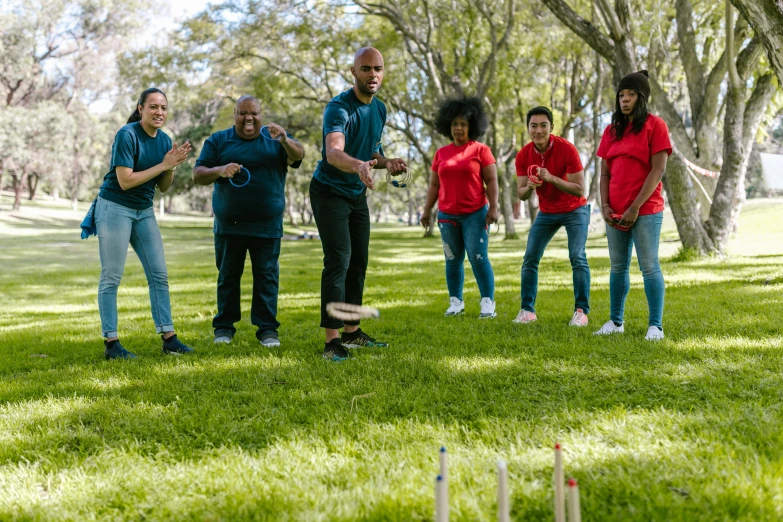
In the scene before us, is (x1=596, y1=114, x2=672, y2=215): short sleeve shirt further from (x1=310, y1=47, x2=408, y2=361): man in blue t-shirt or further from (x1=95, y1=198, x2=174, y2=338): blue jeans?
(x1=95, y1=198, x2=174, y2=338): blue jeans

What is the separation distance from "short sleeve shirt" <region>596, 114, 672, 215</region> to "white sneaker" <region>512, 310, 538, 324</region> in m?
1.44

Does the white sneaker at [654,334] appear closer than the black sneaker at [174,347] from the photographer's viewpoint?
Yes

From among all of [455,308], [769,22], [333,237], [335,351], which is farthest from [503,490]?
[455,308]

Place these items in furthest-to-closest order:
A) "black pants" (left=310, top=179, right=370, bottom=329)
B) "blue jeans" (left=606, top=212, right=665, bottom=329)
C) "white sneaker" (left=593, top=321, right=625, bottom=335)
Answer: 1. "white sneaker" (left=593, top=321, right=625, bottom=335)
2. "blue jeans" (left=606, top=212, right=665, bottom=329)
3. "black pants" (left=310, top=179, right=370, bottom=329)

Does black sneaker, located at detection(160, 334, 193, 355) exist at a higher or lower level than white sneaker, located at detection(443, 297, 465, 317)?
lower

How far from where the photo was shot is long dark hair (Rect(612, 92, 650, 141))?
543 cm

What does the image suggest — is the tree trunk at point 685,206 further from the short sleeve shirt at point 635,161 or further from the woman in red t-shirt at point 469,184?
the short sleeve shirt at point 635,161

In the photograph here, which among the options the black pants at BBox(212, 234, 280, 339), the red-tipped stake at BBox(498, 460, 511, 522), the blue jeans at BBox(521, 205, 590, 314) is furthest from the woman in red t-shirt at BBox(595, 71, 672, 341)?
the red-tipped stake at BBox(498, 460, 511, 522)

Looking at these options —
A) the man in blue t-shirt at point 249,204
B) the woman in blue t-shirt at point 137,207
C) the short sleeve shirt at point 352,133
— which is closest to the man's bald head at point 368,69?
the short sleeve shirt at point 352,133

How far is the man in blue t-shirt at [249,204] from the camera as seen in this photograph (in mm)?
5980

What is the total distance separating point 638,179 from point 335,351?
2855 mm

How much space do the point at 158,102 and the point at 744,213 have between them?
2914 centimetres

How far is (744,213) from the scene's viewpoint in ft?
95.1

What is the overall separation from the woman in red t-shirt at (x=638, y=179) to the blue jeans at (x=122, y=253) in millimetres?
3847
